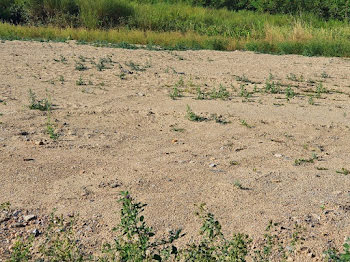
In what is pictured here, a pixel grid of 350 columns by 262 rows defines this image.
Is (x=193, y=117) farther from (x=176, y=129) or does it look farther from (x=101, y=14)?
(x=101, y=14)

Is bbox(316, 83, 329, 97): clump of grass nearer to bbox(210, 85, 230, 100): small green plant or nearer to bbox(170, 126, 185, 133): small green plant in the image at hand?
bbox(210, 85, 230, 100): small green plant

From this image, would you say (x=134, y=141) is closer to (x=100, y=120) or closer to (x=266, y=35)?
(x=100, y=120)

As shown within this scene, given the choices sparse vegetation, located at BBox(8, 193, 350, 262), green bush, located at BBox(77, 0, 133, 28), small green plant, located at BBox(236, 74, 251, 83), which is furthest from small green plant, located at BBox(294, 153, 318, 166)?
green bush, located at BBox(77, 0, 133, 28)

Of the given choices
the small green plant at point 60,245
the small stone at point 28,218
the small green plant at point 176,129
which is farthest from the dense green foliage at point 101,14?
the small green plant at point 60,245

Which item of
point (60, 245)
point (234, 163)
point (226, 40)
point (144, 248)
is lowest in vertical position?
point (226, 40)

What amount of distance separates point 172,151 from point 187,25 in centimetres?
1555

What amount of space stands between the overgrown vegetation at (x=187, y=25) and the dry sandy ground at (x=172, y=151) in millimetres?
4488

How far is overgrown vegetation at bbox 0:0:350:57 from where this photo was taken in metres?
14.2

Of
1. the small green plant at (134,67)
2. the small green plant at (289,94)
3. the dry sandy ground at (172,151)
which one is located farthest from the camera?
the small green plant at (134,67)

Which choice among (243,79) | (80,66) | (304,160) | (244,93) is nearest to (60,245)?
(304,160)

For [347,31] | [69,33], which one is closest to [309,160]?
[69,33]

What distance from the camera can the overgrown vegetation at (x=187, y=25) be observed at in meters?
14.2

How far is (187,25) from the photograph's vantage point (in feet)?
67.1

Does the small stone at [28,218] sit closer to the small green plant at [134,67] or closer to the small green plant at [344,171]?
the small green plant at [344,171]
